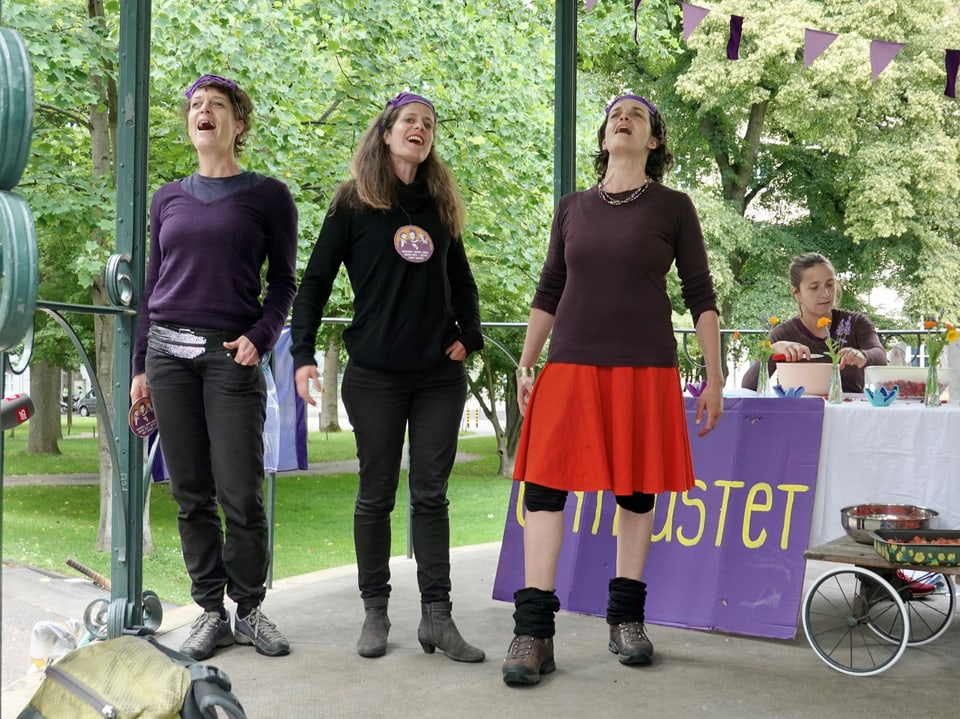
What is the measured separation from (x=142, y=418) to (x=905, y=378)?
2.25 meters

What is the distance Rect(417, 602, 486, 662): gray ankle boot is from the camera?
2.73 meters

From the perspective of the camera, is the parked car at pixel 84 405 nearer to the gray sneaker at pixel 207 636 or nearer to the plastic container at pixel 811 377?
the gray sneaker at pixel 207 636

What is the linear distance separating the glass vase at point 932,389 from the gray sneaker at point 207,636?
6.94ft

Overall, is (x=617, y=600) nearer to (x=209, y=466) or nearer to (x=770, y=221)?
(x=209, y=466)

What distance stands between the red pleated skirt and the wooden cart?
509mm

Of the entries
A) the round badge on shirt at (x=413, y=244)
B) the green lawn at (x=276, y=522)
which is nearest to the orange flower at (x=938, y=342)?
the round badge on shirt at (x=413, y=244)

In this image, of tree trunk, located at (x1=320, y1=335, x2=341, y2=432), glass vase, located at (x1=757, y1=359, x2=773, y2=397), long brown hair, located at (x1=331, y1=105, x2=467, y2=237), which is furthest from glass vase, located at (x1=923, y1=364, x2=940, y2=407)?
tree trunk, located at (x1=320, y1=335, x2=341, y2=432)

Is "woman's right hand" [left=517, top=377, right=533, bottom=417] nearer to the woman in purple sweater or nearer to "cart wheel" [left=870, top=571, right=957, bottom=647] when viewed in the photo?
the woman in purple sweater

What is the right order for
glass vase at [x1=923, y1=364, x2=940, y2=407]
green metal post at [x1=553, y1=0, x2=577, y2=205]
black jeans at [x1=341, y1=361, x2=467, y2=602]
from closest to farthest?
black jeans at [x1=341, y1=361, x2=467, y2=602] → glass vase at [x1=923, y1=364, x2=940, y2=407] → green metal post at [x1=553, y1=0, x2=577, y2=205]

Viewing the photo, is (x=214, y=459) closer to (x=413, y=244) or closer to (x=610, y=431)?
(x=413, y=244)

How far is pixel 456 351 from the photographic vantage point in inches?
106

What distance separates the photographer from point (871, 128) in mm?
14953

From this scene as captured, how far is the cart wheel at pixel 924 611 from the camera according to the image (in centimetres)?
293

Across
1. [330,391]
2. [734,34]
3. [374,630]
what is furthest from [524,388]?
[330,391]
